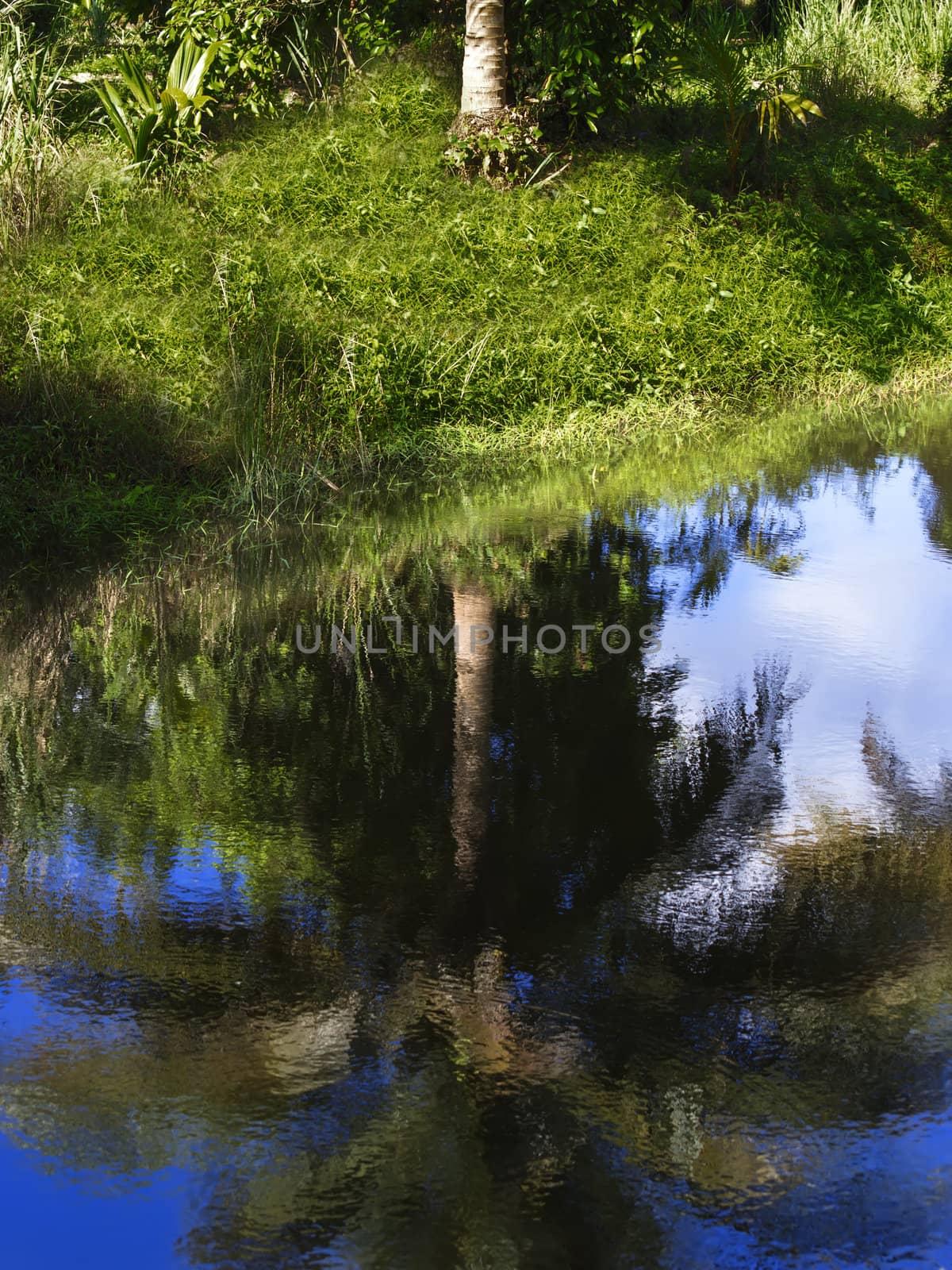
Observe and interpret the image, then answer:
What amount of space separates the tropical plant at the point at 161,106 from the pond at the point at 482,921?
612 centimetres

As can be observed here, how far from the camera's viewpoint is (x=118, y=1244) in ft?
8.21

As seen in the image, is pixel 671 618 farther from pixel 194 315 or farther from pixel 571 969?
pixel 194 315

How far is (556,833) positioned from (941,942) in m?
1.12

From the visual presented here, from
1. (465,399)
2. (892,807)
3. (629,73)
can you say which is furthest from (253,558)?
(629,73)

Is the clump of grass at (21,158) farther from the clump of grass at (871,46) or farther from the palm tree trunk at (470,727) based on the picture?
the clump of grass at (871,46)

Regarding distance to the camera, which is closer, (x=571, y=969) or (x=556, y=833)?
(x=571, y=969)

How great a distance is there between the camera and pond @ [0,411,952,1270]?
2604mm

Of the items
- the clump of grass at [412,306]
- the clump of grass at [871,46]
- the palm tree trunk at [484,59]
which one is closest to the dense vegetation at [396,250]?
the clump of grass at [412,306]

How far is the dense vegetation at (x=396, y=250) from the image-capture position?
8805 millimetres

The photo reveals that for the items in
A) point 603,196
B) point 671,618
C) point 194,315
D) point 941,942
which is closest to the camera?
point 941,942

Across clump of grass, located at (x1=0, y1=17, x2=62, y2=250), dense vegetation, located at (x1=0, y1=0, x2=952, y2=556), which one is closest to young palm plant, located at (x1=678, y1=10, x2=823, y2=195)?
dense vegetation, located at (x1=0, y1=0, x2=952, y2=556)

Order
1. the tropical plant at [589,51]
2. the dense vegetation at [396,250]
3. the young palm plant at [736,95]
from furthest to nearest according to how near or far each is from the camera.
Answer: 1. the tropical plant at [589,51]
2. the young palm plant at [736,95]
3. the dense vegetation at [396,250]

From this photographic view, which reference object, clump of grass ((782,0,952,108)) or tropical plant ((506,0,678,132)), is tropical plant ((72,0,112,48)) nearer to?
tropical plant ((506,0,678,132))

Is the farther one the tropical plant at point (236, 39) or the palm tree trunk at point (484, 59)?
the tropical plant at point (236, 39)
